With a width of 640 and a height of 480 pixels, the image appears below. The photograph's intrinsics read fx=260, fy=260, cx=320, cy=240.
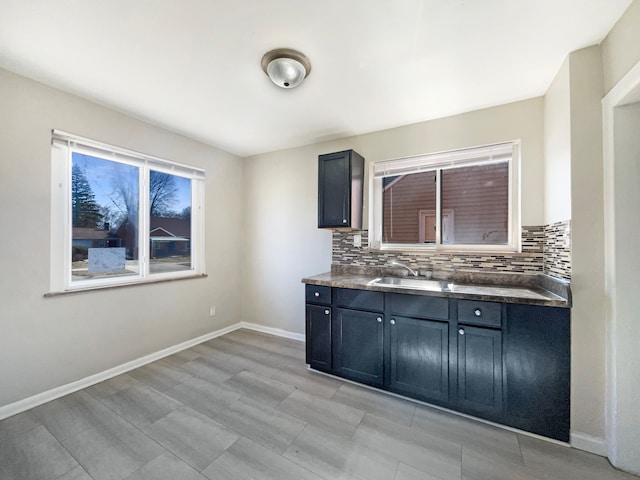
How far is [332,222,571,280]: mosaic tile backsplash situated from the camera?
1.87 metres

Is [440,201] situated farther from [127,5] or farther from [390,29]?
[127,5]

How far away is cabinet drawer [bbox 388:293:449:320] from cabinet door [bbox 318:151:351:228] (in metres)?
0.95

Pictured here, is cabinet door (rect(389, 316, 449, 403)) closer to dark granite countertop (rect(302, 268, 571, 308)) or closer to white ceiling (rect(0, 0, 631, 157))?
dark granite countertop (rect(302, 268, 571, 308))

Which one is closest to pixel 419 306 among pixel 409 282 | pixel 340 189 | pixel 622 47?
pixel 409 282

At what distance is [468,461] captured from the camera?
1.52 meters

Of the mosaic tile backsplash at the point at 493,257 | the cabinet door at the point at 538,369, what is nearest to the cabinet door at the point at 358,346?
the mosaic tile backsplash at the point at 493,257

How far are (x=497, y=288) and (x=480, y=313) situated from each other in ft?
1.32

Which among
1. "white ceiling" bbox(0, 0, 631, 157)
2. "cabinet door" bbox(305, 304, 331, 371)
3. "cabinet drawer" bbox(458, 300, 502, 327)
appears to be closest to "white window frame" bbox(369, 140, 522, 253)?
"white ceiling" bbox(0, 0, 631, 157)

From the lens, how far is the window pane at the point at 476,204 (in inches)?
96.0

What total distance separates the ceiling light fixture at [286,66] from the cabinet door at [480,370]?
2.17 meters

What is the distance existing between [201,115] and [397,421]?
10.4 ft

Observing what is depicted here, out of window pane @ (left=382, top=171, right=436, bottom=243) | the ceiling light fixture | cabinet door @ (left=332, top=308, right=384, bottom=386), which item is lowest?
cabinet door @ (left=332, top=308, right=384, bottom=386)

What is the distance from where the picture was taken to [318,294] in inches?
98.6

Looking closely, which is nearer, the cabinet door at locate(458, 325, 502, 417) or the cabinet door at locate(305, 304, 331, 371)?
the cabinet door at locate(458, 325, 502, 417)
